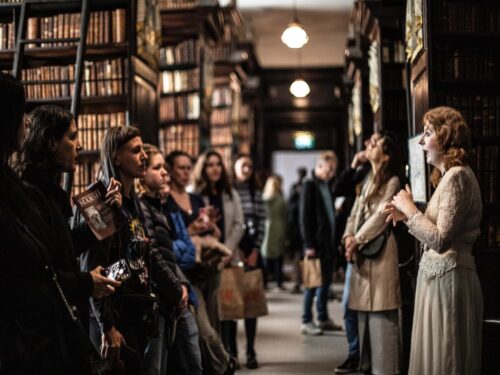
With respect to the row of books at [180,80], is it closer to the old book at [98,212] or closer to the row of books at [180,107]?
the row of books at [180,107]

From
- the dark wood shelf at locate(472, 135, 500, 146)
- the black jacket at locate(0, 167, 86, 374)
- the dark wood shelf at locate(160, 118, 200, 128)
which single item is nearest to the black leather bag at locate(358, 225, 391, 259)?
the dark wood shelf at locate(472, 135, 500, 146)

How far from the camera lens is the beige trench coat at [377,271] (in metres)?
4.85

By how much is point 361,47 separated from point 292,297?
10.9 feet

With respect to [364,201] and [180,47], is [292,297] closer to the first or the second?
[180,47]

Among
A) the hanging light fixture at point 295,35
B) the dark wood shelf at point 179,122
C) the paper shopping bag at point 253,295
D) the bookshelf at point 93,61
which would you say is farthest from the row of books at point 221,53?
the paper shopping bag at point 253,295

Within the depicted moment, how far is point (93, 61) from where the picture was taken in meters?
5.67

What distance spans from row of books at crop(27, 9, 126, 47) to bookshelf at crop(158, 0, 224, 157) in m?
2.40

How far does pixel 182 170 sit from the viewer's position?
4863 millimetres

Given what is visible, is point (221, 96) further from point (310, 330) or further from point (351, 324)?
point (351, 324)

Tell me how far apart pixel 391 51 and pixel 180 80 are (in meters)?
2.44

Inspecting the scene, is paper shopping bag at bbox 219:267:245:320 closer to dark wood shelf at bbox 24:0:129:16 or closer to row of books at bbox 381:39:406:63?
dark wood shelf at bbox 24:0:129:16

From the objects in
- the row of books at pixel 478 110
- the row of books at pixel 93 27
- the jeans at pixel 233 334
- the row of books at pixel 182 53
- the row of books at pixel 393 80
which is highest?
the row of books at pixel 182 53

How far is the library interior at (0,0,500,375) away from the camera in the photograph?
237 cm

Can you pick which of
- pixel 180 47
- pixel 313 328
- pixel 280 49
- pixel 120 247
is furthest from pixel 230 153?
pixel 120 247
